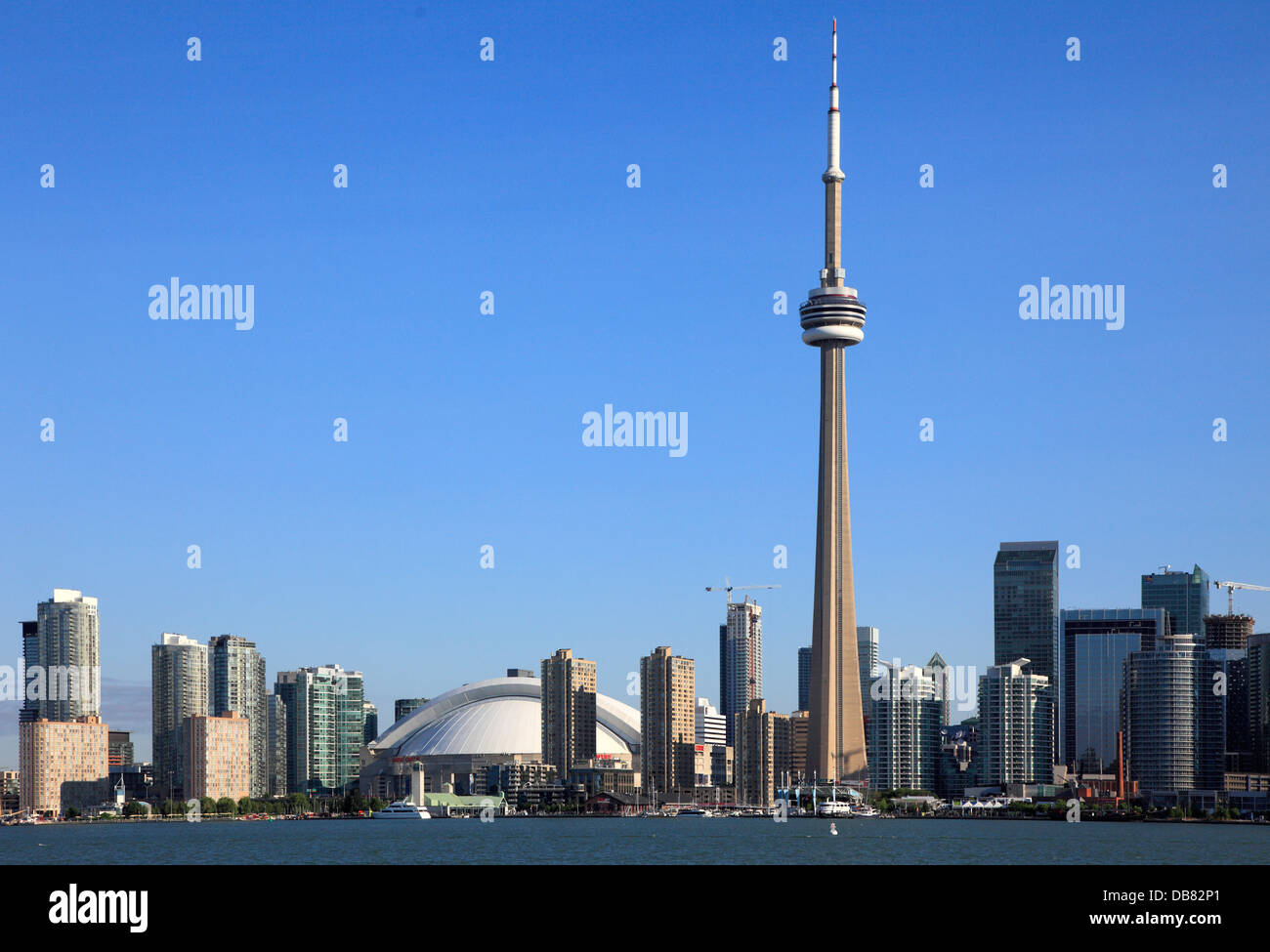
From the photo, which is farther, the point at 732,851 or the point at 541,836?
the point at 541,836

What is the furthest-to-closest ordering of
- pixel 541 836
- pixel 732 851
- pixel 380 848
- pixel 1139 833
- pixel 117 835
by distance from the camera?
pixel 117 835 → pixel 1139 833 → pixel 541 836 → pixel 380 848 → pixel 732 851
